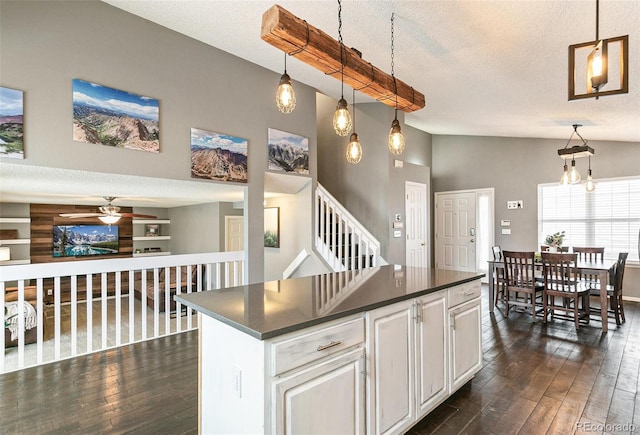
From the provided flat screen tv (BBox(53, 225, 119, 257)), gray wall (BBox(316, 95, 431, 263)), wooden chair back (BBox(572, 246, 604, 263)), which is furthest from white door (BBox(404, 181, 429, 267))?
flat screen tv (BBox(53, 225, 119, 257))

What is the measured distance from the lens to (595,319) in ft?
15.1

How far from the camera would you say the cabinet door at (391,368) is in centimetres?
185

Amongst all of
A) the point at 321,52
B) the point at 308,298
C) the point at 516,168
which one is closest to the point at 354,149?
the point at 321,52

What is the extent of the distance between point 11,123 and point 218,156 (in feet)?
6.54

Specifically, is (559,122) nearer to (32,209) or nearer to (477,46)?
(477,46)

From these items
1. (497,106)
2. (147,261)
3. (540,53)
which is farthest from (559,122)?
(147,261)

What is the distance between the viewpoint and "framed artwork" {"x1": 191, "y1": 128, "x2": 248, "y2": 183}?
413 cm

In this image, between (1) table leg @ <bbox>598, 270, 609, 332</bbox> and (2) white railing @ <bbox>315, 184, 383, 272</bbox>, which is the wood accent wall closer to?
(2) white railing @ <bbox>315, 184, 383, 272</bbox>

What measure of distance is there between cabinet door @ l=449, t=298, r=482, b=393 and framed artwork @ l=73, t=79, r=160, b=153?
3.60 meters

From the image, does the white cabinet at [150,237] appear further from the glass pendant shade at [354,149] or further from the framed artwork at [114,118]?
the glass pendant shade at [354,149]

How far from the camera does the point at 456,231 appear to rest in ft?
25.6

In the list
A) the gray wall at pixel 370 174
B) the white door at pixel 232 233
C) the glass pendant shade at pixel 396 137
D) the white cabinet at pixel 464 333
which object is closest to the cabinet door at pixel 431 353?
the white cabinet at pixel 464 333

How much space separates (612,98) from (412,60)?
226 centimetres

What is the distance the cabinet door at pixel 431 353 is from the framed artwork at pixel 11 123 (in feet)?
12.0
